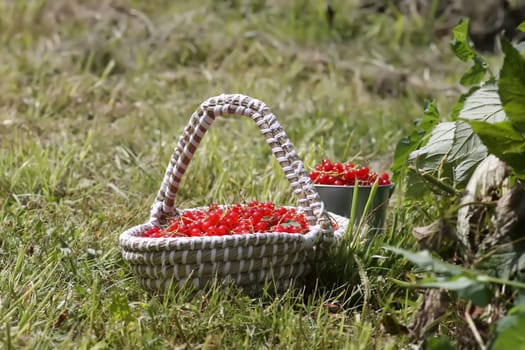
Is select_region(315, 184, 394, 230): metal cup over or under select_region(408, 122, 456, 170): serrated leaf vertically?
under

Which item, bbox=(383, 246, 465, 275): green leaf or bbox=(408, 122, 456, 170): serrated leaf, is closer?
bbox=(383, 246, 465, 275): green leaf

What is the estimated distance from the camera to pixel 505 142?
1487 millimetres

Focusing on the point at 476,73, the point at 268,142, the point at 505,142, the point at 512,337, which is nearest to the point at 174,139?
the point at 268,142

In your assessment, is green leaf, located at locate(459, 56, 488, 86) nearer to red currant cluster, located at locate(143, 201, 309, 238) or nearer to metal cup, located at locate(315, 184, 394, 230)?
metal cup, located at locate(315, 184, 394, 230)

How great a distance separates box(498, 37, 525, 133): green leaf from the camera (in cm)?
143

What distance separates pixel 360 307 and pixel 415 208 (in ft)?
1.70

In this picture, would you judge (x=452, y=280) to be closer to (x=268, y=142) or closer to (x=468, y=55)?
(x=268, y=142)

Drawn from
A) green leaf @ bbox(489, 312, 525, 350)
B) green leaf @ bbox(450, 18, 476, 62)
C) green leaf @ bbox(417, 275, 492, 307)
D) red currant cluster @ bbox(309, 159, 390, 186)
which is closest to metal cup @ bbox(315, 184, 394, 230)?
red currant cluster @ bbox(309, 159, 390, 186)

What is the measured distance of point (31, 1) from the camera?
5223mm

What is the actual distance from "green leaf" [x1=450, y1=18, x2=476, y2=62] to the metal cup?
46cm

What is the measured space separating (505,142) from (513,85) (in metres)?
0.12

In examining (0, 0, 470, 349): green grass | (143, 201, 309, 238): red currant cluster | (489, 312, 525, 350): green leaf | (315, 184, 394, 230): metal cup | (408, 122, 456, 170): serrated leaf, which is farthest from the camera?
(315, 184, 394, 230): metal cup

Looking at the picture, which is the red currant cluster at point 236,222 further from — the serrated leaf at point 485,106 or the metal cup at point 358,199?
the serrated leaf at point 485,106

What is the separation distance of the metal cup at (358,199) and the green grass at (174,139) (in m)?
0.07
